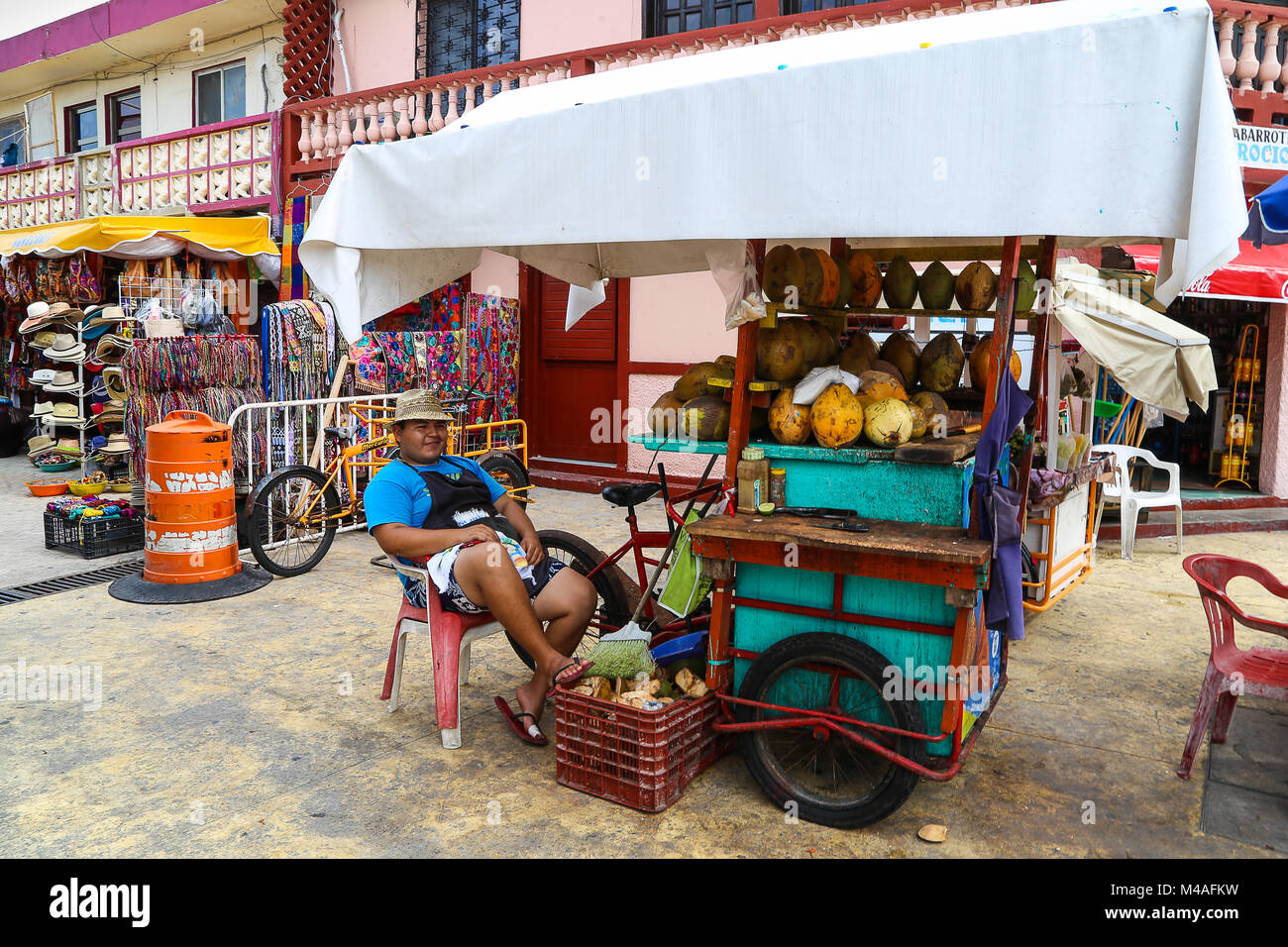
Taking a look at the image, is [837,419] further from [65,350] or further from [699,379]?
[65,350]

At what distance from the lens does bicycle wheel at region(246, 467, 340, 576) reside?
22.3 feet

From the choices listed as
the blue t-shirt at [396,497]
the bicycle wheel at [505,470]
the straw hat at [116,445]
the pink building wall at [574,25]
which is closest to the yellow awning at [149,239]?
the straw hat at [116,445]

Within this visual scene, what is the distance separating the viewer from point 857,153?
2793 mm

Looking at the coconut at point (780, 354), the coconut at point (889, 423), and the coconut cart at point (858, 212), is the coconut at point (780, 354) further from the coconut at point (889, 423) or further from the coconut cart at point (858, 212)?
the coconut at point (889, 423)

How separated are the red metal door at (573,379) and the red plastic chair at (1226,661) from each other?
7392 millimetres

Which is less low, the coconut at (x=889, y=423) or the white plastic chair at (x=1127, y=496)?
the coconut at (x=889, y=423)

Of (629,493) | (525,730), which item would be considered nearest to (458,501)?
(629,493)

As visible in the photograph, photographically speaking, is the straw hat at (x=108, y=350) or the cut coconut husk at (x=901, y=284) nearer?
the cut coconut husk at (x=901, y=284)

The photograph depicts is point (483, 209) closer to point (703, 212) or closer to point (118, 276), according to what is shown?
point (703, 212)

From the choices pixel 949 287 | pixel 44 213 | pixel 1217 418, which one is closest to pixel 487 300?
pixel 949 287

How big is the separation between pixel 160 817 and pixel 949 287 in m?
3.85

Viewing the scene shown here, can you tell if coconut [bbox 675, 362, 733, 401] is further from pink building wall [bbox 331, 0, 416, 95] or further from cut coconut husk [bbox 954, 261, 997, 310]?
pink building wall [bbox 331, 0, 416, 95]

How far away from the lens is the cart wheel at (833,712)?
10.8ft

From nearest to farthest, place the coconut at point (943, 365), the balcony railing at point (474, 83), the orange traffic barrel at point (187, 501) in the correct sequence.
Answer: the coconut at point (943, 365) → the orange traffic barrel at point (187, 501) → the balcony railing at point (474, 83)
